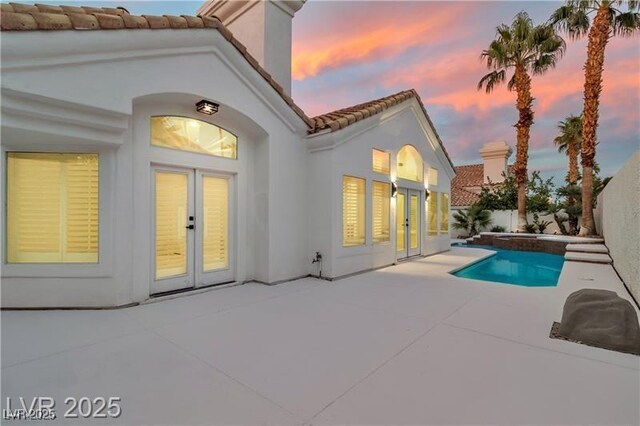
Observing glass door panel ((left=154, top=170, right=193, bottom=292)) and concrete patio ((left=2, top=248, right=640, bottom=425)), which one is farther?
glass door panel ((left=154, top=170, right=193, bottom=292))

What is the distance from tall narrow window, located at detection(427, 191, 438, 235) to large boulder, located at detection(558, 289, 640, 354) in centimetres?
856

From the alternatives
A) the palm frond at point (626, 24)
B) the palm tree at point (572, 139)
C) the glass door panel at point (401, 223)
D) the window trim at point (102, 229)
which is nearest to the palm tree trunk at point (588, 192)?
the palm frond at point (626, 24)

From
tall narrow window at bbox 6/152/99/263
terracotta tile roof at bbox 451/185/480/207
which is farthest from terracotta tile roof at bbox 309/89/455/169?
terracotta tile roof at bbox 451/185/480/207

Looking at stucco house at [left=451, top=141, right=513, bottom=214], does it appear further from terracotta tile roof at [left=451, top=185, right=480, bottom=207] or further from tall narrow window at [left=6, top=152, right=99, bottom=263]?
tall narrow window at [left=6, top=152, right=99, bottom=263]

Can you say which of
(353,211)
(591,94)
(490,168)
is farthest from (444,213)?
(490,168)

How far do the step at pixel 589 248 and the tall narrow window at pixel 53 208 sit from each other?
1500 cm

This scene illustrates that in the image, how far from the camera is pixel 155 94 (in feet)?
17.6

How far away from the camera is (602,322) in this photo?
384cm

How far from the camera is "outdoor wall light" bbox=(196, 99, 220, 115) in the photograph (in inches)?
240

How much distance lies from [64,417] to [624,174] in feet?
36.4

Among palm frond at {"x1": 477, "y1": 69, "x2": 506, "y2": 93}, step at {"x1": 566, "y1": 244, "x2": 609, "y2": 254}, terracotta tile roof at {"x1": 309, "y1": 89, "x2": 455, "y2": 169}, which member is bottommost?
step at {"x1": 566, "y1": 244, "x2": 609, "y2": 254}

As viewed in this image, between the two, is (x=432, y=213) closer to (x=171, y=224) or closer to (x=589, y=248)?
(x=589, y=248)

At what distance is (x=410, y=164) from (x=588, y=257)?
6884mm

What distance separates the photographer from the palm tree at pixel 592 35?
12859 mm
